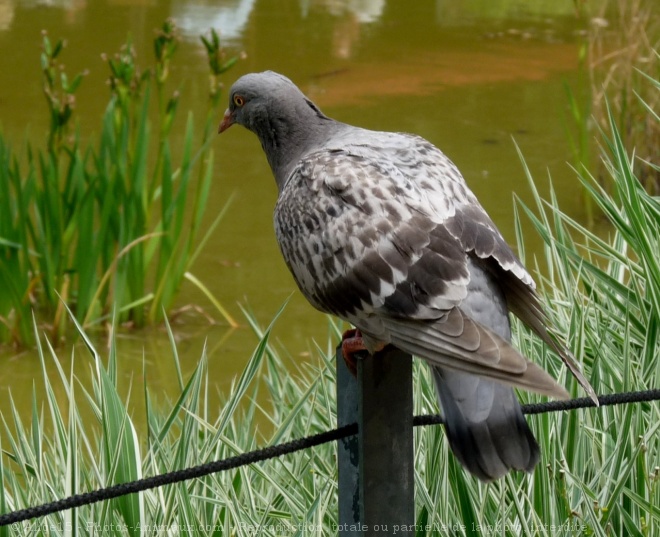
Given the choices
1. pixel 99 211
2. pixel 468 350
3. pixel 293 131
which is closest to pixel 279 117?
pixel 293 131

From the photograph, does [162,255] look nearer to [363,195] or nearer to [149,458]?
[149,458]

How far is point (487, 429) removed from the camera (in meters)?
1.68

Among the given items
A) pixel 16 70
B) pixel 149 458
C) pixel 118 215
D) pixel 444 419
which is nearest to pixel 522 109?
pixel 16 70

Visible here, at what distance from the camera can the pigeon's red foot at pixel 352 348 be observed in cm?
180

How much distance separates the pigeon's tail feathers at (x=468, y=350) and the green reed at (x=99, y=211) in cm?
250

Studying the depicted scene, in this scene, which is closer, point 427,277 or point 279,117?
point 427,277

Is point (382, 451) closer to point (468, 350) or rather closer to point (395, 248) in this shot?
point (468, 350)

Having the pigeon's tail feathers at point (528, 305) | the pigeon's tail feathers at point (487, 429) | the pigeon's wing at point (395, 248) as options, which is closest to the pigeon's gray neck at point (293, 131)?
the pigeon's wing at point (395, 248)

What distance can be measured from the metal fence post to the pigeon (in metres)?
0.10

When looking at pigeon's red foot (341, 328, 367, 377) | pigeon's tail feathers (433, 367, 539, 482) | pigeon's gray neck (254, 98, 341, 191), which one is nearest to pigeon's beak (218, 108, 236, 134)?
pigeon's gray neck (254, 98, 341, 191)

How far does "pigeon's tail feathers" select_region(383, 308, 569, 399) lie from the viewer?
1634 mm

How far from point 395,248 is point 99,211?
8.89 ft

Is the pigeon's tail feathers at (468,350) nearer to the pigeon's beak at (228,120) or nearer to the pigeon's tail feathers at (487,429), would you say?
the pigeon's tail feathers at (487,429)

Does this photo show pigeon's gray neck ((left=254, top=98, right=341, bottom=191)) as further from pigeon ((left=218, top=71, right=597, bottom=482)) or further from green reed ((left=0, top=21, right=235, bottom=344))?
green reed ((left=0, top=21, right=235, bottom=344))
